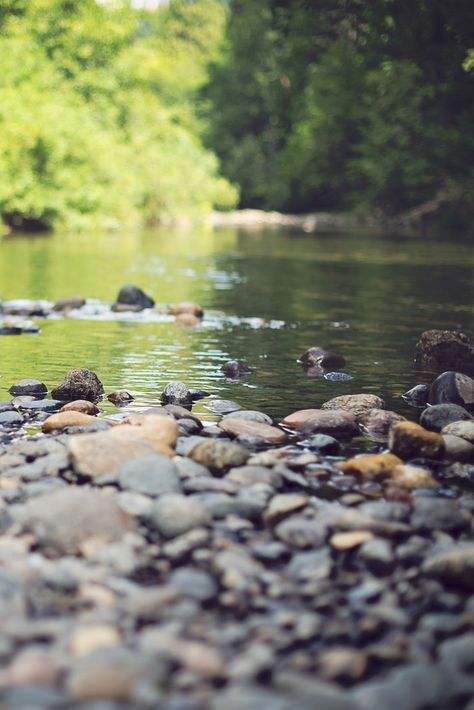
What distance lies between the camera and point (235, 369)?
8172mm

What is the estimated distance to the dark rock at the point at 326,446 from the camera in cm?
554

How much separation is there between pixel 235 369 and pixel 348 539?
167 inches

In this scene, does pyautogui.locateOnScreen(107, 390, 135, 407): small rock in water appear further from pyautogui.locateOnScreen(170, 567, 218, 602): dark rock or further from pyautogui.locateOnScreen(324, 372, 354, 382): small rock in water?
pyautogui.locateOnScreen(170, 567, 218, 602): dark rock

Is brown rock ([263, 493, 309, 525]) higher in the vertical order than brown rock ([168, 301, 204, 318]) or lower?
lower

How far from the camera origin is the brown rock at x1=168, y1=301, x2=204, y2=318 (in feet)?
39.9

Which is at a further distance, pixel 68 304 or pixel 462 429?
pixel 68 304

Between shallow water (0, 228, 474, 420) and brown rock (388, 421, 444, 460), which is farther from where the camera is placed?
shallow water (0, 228, 474, 420)

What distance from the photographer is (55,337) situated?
10.2m

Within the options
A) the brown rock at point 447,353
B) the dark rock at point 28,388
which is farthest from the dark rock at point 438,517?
the brown rock at point 447,353

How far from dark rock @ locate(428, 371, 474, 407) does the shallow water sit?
0.28 m

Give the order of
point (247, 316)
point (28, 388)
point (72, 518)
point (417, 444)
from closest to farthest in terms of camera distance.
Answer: point (72, 518)
point (417, 444)
point (28, 388)
point (247, 316)

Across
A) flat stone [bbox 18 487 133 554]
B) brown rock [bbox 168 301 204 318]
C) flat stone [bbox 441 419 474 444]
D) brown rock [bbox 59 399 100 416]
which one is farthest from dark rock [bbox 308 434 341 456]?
brown rock [bbox 168 301 204 318]

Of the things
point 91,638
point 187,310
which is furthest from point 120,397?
point 187,310

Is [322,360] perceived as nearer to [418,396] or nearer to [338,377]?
[338,377]
